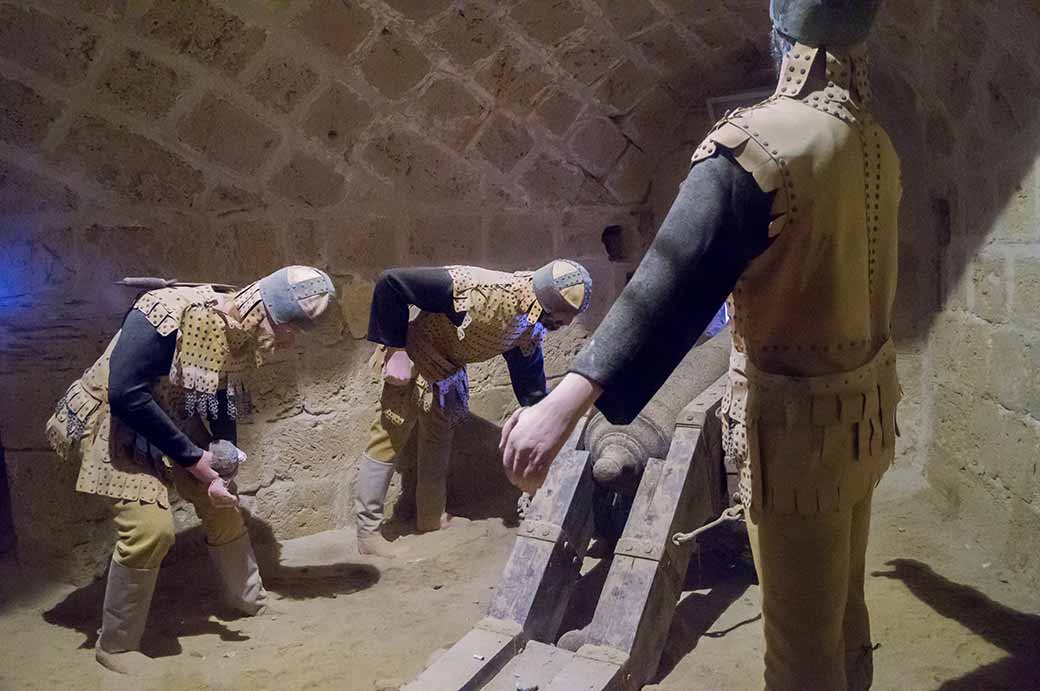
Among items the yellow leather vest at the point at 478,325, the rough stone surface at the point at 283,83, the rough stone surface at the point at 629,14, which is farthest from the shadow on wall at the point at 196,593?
the rough stone surface at the point at 629,14

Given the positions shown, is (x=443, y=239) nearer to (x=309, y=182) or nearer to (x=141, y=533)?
(x=309, y=182)

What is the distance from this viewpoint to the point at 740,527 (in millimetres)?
3756

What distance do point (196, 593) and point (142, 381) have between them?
1.15m

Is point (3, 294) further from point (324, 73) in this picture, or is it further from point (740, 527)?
point (740, 527)

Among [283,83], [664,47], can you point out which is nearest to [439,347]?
[283,83]

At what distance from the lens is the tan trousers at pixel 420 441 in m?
3.90

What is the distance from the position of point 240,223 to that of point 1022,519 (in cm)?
333

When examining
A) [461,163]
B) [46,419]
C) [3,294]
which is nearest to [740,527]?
[461,163]

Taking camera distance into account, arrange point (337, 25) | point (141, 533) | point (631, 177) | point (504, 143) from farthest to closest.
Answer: point (631, 177) → point (504, 143) → point (337, 25) → point (141, 533)

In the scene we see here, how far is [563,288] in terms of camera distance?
342 centimetres

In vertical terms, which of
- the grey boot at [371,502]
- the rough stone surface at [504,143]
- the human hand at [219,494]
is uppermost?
the rough stone surface at [504,143]

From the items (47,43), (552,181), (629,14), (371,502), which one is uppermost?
(629,14)

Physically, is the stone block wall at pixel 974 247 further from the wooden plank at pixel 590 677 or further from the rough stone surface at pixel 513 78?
the wooden plank at pixel 590 677

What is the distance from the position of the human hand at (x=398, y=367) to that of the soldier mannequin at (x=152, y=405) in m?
0.67
